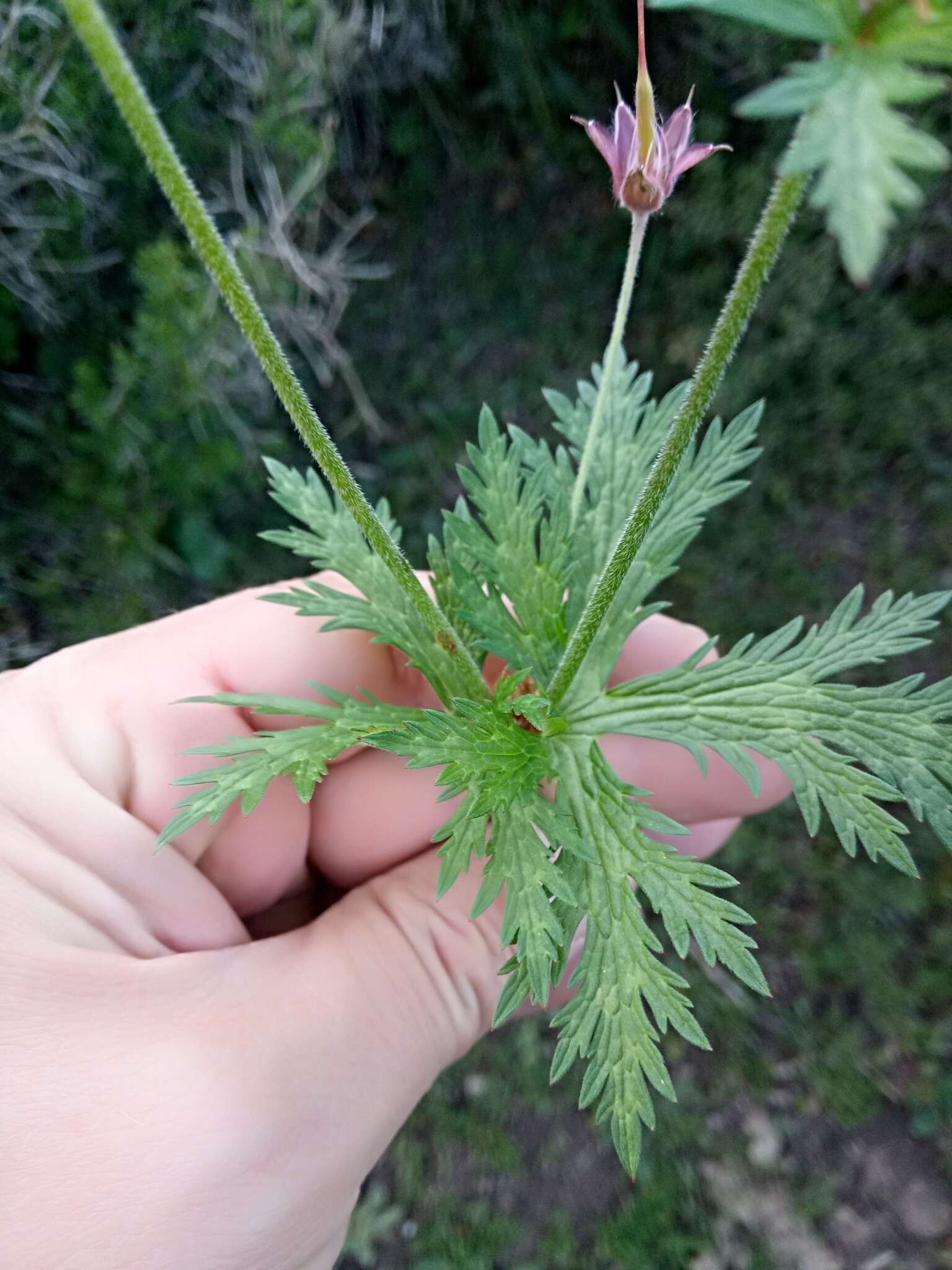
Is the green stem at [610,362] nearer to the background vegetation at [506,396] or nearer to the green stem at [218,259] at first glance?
the green stem at [218,259]

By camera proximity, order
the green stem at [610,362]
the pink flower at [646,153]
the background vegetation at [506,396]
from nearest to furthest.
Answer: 1. the pink flower at [646,153]
2. the green stem at [610,362]
3. the background vegetation at [506,396]

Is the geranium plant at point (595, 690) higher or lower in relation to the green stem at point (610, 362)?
lower

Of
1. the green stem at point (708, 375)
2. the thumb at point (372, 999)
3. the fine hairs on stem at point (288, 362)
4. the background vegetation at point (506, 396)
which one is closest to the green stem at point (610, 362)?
the fine hairs on stem at point (288, 362)

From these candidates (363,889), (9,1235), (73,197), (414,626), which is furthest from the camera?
(73,197)

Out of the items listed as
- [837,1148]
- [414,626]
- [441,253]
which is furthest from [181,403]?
[837,1148]

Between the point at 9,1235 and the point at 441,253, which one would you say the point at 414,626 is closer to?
the point at 9,1235

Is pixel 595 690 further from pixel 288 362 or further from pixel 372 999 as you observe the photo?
pixel 288 362
